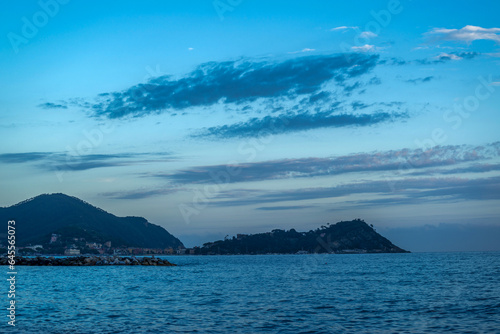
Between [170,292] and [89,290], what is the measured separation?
34.2 feet

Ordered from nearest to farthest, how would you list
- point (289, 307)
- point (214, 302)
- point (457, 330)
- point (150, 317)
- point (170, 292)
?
point (457, 330) < point (150, 317) < point (289, 307) < point (214, 302) < point (170, 292)

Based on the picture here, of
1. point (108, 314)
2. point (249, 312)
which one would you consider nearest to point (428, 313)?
→ point (249, 312)

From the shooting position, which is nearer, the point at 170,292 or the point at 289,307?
the point at 289,307

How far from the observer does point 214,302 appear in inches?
1726

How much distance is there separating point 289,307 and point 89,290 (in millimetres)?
28227

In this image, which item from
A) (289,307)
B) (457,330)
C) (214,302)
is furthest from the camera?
(214,302)

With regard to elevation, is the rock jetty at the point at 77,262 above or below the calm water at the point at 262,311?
below

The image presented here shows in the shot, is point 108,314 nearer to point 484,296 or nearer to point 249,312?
point 249,312

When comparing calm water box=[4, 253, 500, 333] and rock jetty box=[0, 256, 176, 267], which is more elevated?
calm water box=[4, 253, 500, 333]

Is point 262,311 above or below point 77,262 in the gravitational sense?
above

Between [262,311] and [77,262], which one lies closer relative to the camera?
[262,311]

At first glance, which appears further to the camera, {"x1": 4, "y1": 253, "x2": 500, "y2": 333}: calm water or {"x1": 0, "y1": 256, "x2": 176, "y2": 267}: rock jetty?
{"x1": 0, "y1": 256, "x2": 176, "y2": 267}: rock jetty

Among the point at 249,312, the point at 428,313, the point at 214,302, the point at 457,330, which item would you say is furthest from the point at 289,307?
the point at 457,330

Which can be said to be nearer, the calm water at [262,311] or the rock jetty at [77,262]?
the calm water at [262,311]
